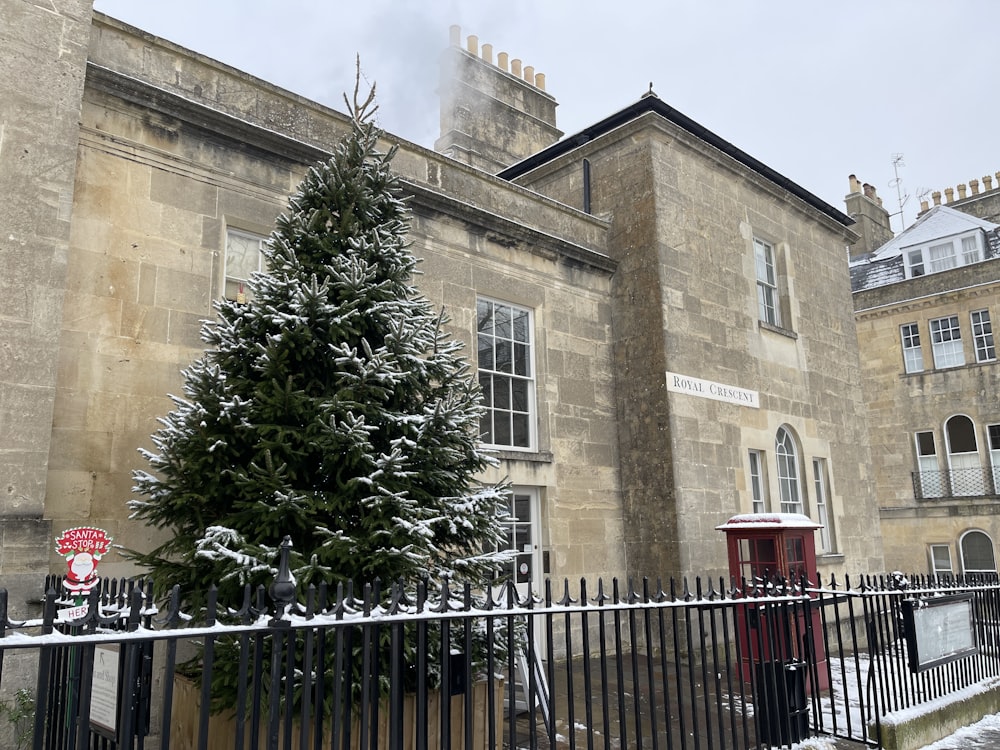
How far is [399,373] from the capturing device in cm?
506

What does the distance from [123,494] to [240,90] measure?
4.34 metres

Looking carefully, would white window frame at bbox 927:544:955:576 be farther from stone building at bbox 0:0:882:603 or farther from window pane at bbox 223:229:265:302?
window pane at bbox 223:229:265:302

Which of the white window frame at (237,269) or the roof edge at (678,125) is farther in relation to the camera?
the roof edge at (678,125)

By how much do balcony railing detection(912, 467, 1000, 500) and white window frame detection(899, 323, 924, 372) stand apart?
3.06 meters

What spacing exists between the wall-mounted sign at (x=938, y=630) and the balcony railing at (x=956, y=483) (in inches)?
603

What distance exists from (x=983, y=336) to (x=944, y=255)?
3.17 metres

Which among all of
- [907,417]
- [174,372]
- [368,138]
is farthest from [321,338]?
[907,417]

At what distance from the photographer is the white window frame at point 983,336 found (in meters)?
20.3

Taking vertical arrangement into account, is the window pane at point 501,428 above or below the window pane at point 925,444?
below

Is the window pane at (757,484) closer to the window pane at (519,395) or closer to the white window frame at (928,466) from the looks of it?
the window pane at (519,395)

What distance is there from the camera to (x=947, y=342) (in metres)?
21.2

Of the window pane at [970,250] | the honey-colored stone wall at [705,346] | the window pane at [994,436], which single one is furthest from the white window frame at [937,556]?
the honey-colored stone wall at [705,346]

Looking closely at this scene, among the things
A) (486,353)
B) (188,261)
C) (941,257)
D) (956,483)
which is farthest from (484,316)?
(941,257)

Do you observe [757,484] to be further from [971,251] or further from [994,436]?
[971,251]
